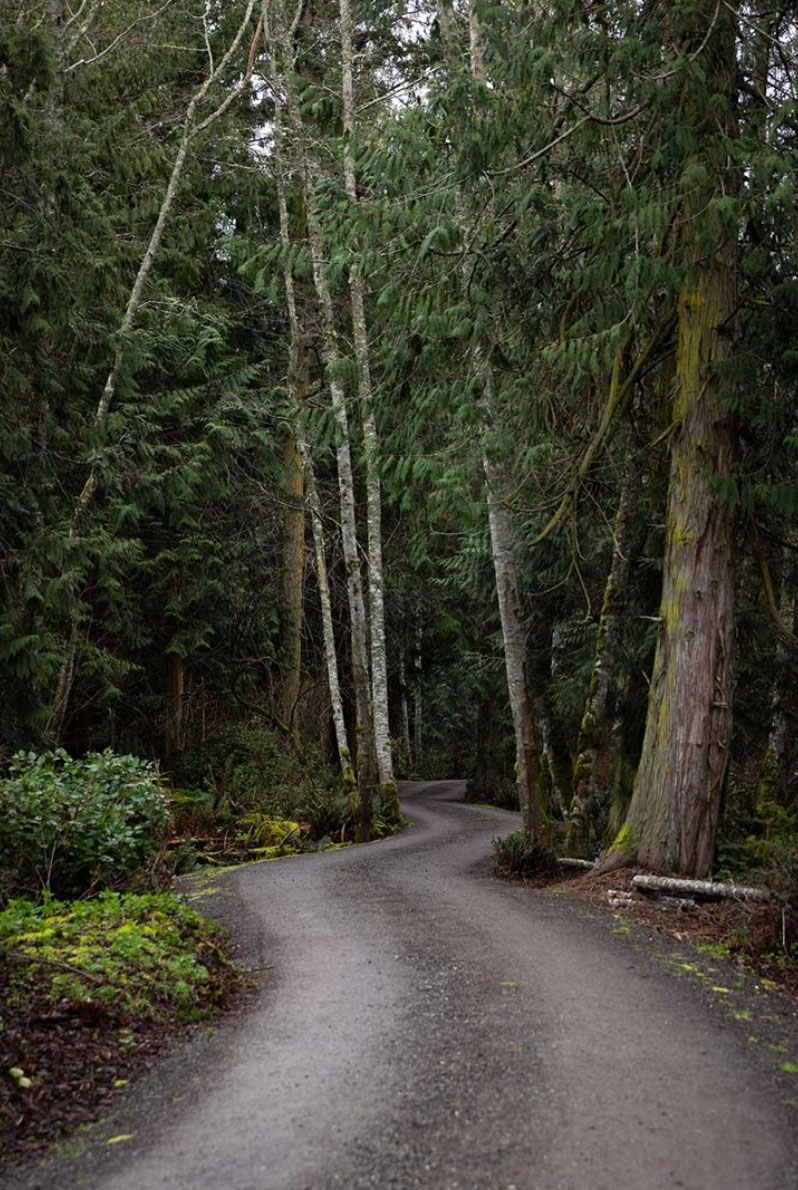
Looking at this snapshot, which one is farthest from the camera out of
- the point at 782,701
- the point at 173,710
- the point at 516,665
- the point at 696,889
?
the point at 173,710

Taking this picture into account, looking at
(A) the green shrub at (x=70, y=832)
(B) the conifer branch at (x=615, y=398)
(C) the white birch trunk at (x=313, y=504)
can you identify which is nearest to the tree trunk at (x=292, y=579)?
(C) the white birch trunk at (x=313, y=504)

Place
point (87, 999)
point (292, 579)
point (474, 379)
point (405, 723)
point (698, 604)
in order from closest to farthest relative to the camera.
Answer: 1. point (87, 999)
2. point (698, 604)
3. point (474, 379)
4. point (292, 579)
5. point (405, 723)

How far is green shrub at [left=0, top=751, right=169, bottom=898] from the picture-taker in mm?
7602

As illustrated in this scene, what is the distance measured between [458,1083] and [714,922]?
3946 mm

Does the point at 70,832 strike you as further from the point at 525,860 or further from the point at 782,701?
the point at 782,701

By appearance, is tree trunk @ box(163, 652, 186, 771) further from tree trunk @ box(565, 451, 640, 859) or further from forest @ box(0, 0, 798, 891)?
tree trunk @ box(565, 451, 640, 859)

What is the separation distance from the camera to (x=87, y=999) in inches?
198

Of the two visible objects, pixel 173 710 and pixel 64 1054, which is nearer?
pixel 64 1054

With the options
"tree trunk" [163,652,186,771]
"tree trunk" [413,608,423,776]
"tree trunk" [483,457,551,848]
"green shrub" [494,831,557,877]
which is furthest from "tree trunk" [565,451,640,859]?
"tree trunk" [413,608,423,776]

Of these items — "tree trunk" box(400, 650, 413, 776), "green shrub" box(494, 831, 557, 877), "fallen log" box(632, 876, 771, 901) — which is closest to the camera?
"fallen log" box(632, 876, 771, 901)

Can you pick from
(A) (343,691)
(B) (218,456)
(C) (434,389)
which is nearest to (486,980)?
(C) (434,389)

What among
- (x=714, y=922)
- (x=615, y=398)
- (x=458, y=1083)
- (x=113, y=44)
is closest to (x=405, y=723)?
(x=113, y=44)

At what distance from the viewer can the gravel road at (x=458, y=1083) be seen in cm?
342

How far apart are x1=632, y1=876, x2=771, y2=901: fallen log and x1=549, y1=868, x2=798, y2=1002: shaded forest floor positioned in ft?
0.21
